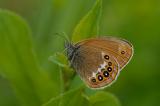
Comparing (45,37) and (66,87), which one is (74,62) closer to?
(66,87)

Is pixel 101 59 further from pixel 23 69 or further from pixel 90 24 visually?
pixel 23 69

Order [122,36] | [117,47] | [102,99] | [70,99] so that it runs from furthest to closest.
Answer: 1. [122,36]
2. [117,47]
3. [102,99]
4. [70,99]

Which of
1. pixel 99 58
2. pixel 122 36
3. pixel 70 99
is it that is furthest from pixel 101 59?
pixel 122 36

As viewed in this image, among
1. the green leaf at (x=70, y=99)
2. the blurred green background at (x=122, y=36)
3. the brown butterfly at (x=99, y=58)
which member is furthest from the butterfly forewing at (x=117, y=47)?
the blurred green background at (x=122, y=36)

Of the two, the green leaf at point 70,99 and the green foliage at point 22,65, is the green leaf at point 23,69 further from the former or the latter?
the green leaf at point 70,99

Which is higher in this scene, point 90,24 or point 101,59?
point 90,24

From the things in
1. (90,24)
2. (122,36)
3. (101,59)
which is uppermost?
(90,24)
